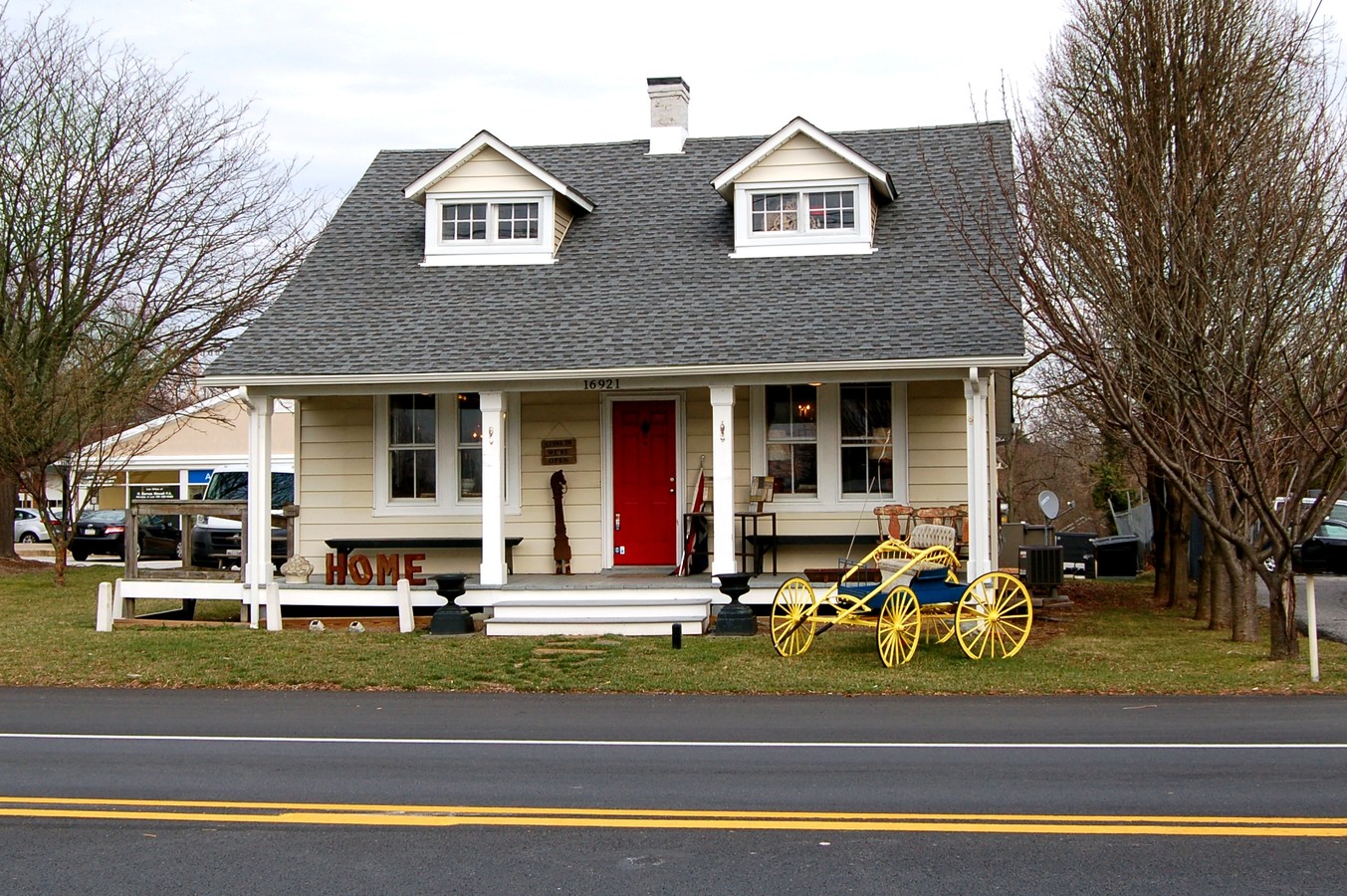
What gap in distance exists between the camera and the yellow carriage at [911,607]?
1390cm

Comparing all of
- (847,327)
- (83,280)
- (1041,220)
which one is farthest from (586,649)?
(83,280)

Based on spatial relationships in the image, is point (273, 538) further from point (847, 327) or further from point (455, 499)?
point (847, 327)

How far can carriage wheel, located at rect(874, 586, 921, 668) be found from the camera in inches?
544

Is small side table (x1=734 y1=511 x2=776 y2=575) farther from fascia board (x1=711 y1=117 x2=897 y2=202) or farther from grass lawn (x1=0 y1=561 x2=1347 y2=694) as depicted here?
fascia board (x1=711 y1=117 x2=897 y2=202)

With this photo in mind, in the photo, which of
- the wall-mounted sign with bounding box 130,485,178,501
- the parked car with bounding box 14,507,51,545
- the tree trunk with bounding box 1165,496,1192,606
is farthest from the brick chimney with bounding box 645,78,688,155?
the parked car with bounding box 14,507,51,545

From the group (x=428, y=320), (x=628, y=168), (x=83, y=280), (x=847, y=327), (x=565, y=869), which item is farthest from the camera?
(x=83, y=280)

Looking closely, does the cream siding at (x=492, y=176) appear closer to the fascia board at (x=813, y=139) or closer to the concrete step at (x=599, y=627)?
the fascia board at (x=813, y=139)

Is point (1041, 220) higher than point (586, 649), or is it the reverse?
point (1041, 220)

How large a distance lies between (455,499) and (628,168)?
244 inches

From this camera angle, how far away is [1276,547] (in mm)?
14484

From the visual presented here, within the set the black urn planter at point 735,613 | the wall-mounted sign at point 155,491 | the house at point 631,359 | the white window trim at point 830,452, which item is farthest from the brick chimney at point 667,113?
the wall-mounted sign at point 155,491

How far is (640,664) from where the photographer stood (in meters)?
14.1

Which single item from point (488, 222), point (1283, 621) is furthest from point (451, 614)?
point (1283, 621)

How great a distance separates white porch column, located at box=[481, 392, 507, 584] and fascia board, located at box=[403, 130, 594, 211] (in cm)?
369
